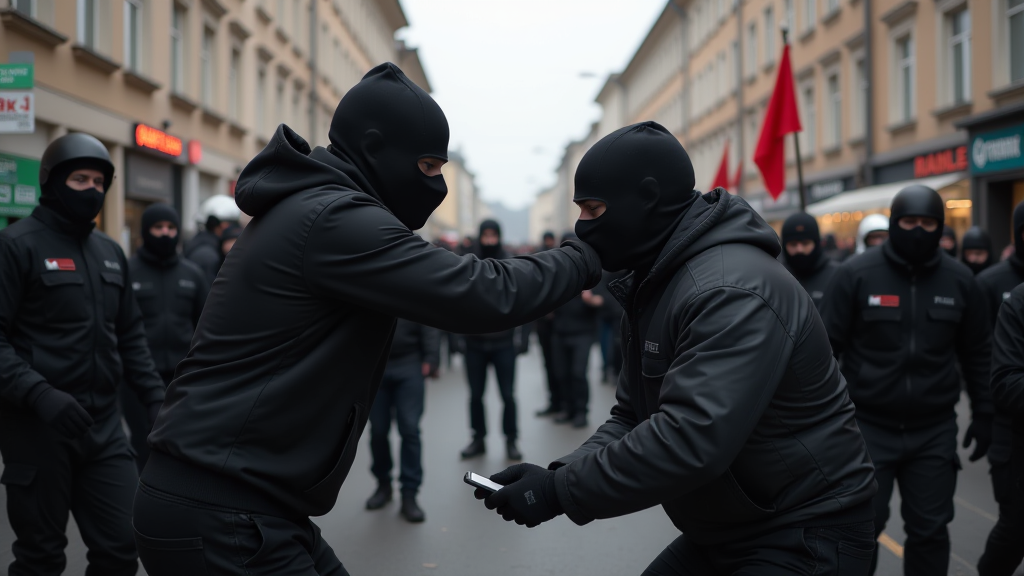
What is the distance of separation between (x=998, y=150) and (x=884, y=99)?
6265 mm

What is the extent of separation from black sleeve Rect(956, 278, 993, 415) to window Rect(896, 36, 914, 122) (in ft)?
57.3

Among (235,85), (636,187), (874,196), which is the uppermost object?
(235,85)

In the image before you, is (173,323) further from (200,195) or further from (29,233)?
(200,195)

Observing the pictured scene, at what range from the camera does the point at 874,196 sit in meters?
20.6

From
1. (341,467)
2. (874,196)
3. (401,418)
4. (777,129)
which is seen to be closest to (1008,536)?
(341,467)

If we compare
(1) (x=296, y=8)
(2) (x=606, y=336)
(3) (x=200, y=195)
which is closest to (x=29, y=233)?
(2) (x=606, y=336)

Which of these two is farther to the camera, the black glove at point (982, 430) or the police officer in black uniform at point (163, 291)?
the police officer in black uniform at point (163, 291)

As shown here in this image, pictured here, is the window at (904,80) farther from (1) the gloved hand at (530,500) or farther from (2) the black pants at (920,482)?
(1) the gloved hand at (530,500)

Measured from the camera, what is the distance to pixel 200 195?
21125mm

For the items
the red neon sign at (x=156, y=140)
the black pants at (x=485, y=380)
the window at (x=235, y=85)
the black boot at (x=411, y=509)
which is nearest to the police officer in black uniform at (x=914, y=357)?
the black boot at (x=411, y=509)

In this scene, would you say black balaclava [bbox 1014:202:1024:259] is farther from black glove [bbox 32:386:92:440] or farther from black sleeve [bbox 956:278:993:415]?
black glove [bbox 32:386:92:440]

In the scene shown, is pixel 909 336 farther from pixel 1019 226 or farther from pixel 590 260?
pixel 590 260

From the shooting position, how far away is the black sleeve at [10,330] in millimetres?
4062

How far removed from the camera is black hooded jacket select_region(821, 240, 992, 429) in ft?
15.9
